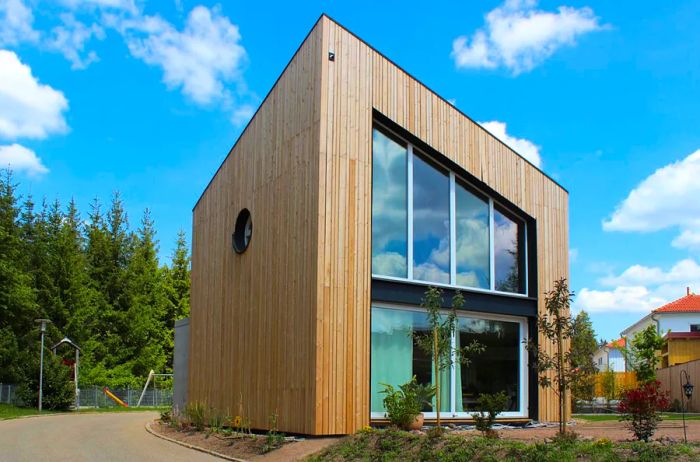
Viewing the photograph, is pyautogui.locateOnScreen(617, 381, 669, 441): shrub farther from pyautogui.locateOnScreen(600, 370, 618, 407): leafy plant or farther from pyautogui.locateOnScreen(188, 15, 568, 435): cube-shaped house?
pyautogui.locateOnScreen(600, 370, 618, 407): leafy plant

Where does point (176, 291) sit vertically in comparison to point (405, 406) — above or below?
above

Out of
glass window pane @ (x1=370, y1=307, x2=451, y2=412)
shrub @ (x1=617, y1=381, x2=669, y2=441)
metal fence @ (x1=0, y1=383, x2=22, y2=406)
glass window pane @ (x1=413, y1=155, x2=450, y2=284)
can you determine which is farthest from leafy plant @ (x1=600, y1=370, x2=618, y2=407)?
metal fence @ (x1=0, y1=383, x2=22, y2=406)

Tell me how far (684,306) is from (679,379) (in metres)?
27.2

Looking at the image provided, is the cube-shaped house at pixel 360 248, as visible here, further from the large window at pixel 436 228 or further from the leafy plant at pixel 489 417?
the leafy plant at pixel 489 417

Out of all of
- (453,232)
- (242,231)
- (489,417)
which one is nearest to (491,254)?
(453,232)

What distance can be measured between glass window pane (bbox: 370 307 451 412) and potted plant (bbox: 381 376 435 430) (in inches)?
9.4

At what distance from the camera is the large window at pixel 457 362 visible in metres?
13.8

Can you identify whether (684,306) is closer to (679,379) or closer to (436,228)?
(679,379)

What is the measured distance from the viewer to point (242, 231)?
56.5 feet

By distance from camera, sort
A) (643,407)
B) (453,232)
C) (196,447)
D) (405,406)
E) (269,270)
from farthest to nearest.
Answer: (453,232) → (269,270) → (196,447) → (405,406) → (643,407)

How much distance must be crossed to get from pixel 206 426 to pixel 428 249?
6.87 metres

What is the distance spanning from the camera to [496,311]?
16156 millimetres

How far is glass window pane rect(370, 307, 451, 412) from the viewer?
44.7 feet

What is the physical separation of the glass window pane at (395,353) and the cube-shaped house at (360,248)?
27 millimetres
